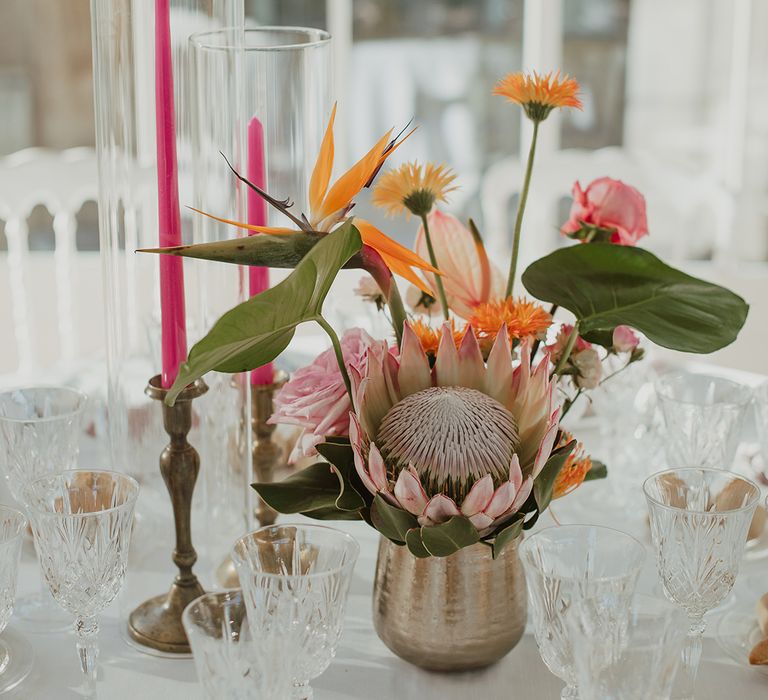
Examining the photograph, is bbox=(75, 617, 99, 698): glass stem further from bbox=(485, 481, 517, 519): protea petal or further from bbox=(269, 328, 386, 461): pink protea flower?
bbox=(485, 481, 517, 519): protea petal

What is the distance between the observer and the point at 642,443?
3.98 feet

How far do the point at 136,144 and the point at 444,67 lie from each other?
2.24 meters

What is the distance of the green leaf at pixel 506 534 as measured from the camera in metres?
0.72

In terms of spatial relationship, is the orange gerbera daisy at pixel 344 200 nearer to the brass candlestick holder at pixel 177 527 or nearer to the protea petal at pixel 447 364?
the protea petal at pixel 447 364

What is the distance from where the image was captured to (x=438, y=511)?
0.70 m

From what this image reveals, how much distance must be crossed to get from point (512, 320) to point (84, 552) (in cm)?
34

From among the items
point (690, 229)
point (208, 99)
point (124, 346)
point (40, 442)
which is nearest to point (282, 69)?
point (208, 99)

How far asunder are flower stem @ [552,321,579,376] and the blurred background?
81.2 inches

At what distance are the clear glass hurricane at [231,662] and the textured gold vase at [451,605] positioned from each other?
0.47 feet

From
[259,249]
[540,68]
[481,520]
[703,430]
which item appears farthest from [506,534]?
[540,68]

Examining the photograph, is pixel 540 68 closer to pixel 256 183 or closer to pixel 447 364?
pixel 256 183

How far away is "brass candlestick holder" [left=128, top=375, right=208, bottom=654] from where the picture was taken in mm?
862

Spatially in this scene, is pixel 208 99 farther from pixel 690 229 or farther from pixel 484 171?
pixel 690 229

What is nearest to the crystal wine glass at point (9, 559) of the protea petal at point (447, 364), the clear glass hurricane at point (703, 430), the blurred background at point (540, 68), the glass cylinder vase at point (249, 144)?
the glass cylinder vase at point (249, 144)
